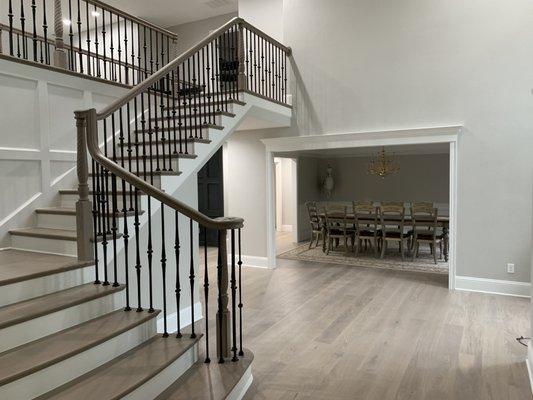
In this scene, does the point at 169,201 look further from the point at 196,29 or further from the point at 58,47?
the point at 196,29

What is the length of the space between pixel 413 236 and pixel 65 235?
5861mm

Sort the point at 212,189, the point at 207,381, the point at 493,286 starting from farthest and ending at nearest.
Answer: the point at 212,189 < the point at 493,286 < the point at 207,381

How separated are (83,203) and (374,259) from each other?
583 cm

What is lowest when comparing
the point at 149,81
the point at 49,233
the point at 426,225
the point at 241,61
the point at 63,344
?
the point at 63,344

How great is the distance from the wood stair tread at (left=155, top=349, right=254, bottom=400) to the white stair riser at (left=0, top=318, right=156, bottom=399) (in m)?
0.40

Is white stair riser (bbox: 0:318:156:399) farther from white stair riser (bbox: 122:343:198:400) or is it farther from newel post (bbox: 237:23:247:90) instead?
newel post (bbox: 237:23:247:90)

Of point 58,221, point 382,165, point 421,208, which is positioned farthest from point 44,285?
point 382,165

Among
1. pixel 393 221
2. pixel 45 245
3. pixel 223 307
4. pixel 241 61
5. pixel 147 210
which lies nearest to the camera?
pixel 223 307

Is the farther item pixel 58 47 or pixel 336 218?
pixel 336 218

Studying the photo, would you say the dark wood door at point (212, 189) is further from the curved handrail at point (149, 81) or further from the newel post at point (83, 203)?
the newel post at point (83, 203)

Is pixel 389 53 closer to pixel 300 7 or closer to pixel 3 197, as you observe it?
pixel 300 7

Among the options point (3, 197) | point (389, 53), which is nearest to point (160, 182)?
point (3, 197)

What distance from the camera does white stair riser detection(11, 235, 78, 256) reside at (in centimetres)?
326

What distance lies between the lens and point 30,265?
9.59 feet
